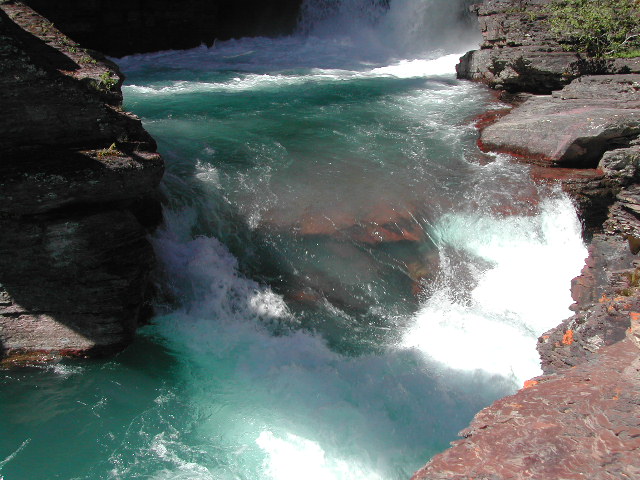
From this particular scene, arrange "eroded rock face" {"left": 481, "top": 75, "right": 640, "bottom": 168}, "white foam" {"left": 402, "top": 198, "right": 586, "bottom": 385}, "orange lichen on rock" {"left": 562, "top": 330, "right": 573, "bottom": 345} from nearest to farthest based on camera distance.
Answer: "orange lichen on rock" {"left": 562, "top": 330, "right": 573, "bottom": 345} < "white foam" {"left": 402, "top": 198, "right": 586, "bottom": 385} < "eroded rock face" {"left": 481, "top": 75, "right": 640, "bottom": 168}

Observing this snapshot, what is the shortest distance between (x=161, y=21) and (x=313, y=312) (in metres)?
16.6

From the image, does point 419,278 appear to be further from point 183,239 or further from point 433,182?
point 183,239

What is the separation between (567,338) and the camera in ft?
20.7

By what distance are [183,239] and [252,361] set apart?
2.26 m

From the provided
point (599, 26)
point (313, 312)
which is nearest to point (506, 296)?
point (313, 312)

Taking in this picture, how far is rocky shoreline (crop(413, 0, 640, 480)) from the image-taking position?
351cm

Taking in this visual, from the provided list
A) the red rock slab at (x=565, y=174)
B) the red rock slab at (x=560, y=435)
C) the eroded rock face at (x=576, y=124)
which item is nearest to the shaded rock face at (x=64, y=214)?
the red rock slab at (x=560, y=435)

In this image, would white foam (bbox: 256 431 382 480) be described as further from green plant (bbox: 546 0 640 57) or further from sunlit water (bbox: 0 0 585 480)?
green plant (bbox: 546 0 640 57)

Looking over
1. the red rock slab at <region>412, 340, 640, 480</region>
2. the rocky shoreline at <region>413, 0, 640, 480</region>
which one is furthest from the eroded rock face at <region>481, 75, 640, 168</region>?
the red rock slab at <region>412, 340, 640, 480</region>

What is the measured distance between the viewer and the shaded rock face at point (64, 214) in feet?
17.5

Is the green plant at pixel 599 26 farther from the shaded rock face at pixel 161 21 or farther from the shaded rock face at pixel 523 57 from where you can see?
the shaded rock face at pixel 161 21

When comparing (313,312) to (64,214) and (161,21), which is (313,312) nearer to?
(64,214)

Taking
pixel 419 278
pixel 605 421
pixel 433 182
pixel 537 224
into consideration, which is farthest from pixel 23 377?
pixel 537 224

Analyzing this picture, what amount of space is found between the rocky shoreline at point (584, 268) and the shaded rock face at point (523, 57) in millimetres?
29
